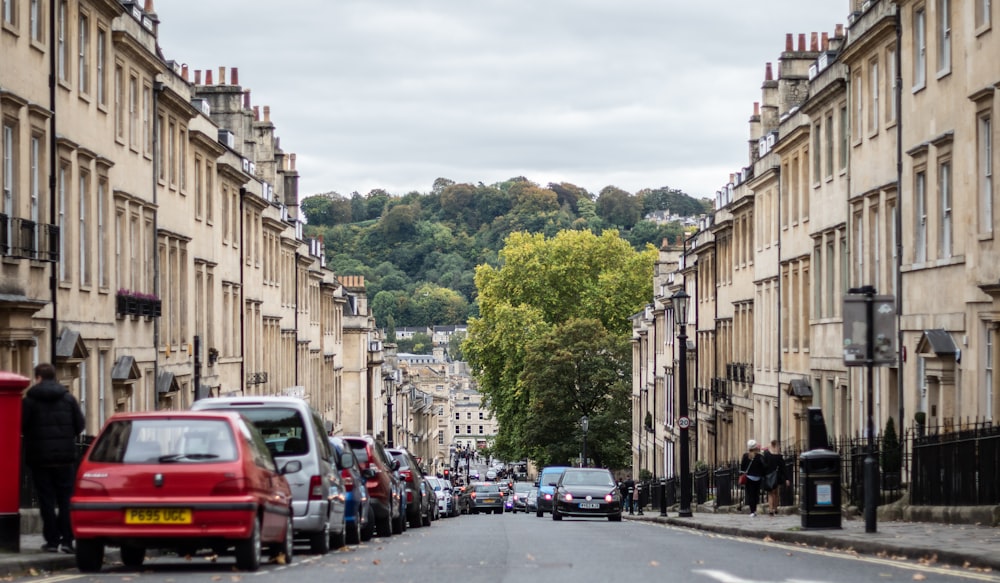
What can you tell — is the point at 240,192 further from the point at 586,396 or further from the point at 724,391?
the point at 586,396

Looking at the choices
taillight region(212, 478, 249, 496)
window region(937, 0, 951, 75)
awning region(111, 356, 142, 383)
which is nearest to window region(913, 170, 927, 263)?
window region(937, 0, 951, 75)

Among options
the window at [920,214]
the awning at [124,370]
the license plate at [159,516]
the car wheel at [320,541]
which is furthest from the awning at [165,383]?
the license plate at [159,516]

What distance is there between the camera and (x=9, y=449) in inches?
685

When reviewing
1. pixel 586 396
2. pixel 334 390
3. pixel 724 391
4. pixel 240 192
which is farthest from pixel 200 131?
pixel 586 396

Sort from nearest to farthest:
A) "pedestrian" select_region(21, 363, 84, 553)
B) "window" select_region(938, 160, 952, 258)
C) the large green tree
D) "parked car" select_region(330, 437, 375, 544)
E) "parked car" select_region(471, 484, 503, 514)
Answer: "pedestrian" select_region(21, 363, 84, 553) < "parked car" select_region(330, 437, 375, 544) < "window" select_region(938, 160, 952, 258) < "parked car" select_region(471, 484, 503, 514) < the large green tree

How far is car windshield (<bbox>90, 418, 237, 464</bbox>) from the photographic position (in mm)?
15961

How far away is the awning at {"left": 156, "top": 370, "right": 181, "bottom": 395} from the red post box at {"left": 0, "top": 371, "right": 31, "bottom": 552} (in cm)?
2457

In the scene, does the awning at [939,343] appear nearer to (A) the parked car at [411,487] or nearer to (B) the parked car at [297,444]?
(A) the parked car at [411,487]

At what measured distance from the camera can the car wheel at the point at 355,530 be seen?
24.0 metres

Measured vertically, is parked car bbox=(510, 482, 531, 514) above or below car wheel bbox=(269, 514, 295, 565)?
below

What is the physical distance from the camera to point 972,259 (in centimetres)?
2841

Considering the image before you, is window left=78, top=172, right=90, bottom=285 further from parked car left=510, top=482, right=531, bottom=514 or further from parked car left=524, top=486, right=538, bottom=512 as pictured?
parked car left=510, top=482, right=531, bottom=514

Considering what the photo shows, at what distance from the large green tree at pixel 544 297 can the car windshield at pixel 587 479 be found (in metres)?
54.5

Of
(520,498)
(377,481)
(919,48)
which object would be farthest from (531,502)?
(377,481)
